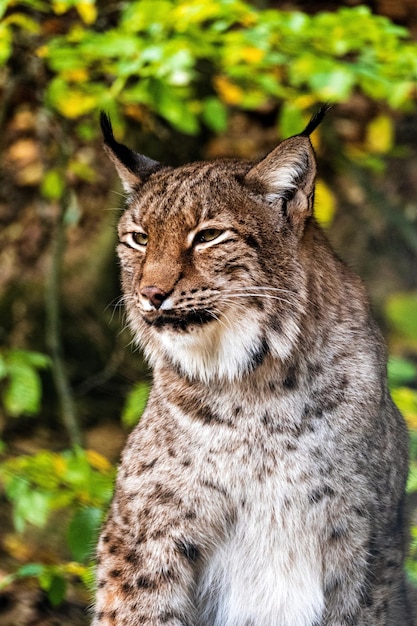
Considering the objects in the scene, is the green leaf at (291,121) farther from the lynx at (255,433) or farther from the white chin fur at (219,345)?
the white chin fur at (219,345)

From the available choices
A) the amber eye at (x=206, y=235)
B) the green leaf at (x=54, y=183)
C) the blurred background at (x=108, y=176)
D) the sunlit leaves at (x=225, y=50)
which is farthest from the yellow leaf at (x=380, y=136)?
the amber eye at (x=206, y=235)

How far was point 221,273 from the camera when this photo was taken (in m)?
3.28

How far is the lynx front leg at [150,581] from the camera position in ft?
11.0

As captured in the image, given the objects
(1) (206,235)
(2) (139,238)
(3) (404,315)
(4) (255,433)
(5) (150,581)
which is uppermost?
(1) (206,235)

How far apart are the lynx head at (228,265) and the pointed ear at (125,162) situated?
28cm

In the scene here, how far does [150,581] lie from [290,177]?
142cm

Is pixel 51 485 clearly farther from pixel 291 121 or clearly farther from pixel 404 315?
pixel 404 315

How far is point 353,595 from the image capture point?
3387mm

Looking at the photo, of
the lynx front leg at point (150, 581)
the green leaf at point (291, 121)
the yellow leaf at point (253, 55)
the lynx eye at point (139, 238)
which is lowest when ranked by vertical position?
the lynx front leg at point (150, 581)

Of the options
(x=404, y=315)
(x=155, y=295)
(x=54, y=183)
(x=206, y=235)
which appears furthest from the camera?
(x=54, y=183)

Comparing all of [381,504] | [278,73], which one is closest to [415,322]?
[278,73]

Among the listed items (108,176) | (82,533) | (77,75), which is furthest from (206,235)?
(108,176)

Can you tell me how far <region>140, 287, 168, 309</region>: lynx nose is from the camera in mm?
3199

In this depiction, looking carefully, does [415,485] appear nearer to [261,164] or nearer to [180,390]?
[180,390]
